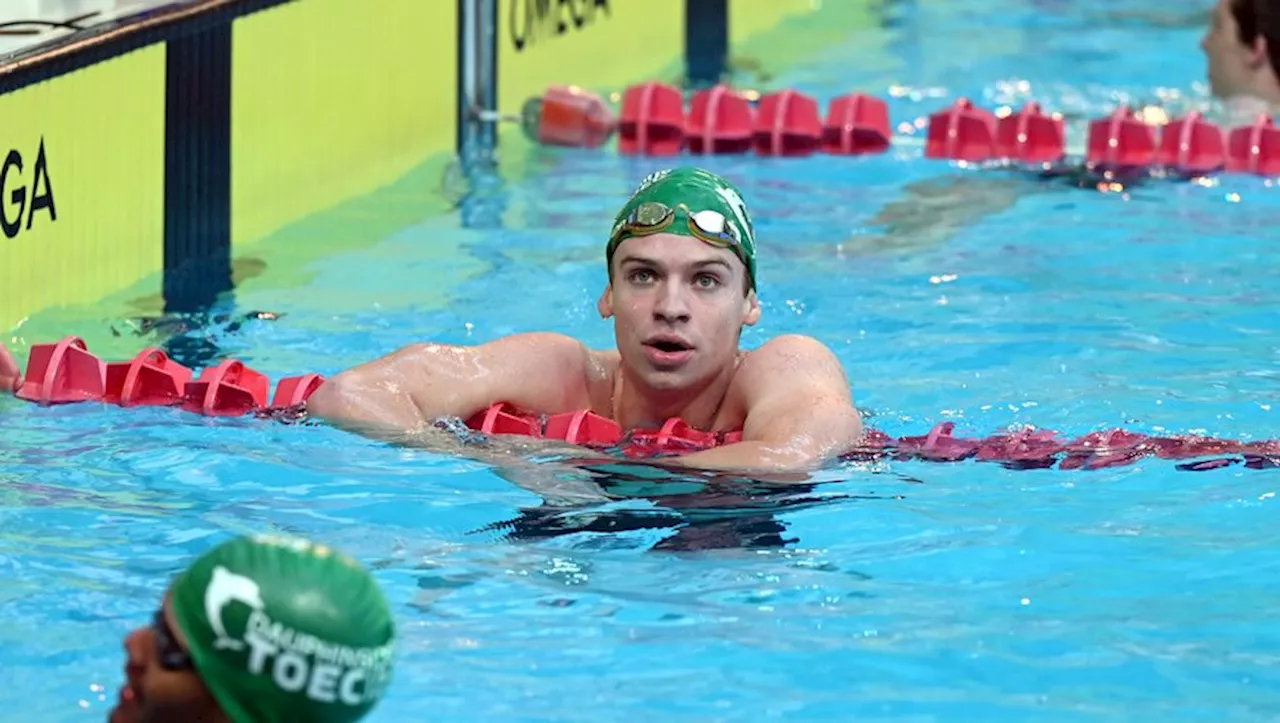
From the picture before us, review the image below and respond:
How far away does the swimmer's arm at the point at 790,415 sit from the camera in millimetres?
4195

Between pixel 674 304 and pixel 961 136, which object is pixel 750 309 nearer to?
pixel 674 304

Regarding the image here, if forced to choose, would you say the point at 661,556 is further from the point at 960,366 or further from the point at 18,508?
the point at 960,366

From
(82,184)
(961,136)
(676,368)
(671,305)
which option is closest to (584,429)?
(676,368)

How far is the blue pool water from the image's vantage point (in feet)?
11.1

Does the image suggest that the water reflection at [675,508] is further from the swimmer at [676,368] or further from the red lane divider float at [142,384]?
the red lane divider float at [142,384]

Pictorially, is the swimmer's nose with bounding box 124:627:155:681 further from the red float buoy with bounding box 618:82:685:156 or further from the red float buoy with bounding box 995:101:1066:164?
the red float buoy with bounding box 995:101:1066:164

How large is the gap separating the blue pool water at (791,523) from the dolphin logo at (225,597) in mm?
1033

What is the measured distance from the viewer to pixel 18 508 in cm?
405

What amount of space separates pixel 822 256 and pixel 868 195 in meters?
1.05

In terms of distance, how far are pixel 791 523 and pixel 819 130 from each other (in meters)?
4.38

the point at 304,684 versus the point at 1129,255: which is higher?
the point at 304,684

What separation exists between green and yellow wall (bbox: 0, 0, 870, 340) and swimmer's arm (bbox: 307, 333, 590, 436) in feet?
4.82

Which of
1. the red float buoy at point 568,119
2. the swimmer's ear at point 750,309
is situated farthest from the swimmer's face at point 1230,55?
the swimmer's ear at point 750,309

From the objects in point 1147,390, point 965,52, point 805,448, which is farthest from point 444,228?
point 965,52
